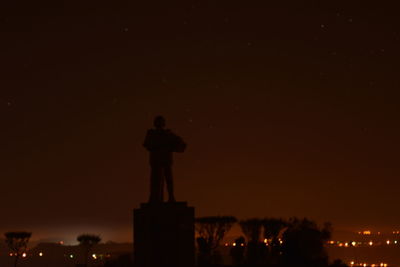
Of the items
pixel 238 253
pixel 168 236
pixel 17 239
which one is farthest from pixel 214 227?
pixel 17 239

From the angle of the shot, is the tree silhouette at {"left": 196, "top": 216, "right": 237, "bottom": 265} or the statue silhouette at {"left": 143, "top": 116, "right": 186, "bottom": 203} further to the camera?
the tree silhouette at {"left": 196, "top": 216, "right": 237, "bottom": 265}

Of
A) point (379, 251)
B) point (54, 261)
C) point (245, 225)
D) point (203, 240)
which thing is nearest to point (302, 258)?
point (203, 240)

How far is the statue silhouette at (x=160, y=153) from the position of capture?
77.9 feet

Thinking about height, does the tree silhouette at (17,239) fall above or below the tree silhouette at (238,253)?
above

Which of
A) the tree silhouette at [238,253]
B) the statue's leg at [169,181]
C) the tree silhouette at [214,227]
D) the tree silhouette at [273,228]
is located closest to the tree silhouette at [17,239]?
the tree silhouette at [214,227]

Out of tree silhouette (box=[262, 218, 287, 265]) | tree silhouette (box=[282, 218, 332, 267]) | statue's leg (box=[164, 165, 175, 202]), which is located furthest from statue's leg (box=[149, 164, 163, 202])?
tree silhouette (box=[262, 218, 287, 265])

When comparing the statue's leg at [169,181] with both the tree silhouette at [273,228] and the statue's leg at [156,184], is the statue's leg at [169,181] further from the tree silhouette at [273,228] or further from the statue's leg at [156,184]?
the tree silhouette at [273,228]

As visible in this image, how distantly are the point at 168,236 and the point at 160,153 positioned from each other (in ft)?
9.85

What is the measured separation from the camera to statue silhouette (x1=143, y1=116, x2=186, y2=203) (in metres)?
23.8

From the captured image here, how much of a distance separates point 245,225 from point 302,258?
11758mm

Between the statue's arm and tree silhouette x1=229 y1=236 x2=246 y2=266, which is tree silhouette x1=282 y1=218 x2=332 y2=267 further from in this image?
the statue's arm

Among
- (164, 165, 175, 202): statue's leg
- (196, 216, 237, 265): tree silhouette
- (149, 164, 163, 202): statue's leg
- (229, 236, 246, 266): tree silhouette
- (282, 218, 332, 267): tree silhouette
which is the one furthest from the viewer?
(196, 216, 237, 265): tree silhouette

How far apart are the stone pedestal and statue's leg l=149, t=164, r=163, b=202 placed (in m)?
0.30

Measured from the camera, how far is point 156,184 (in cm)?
2381
